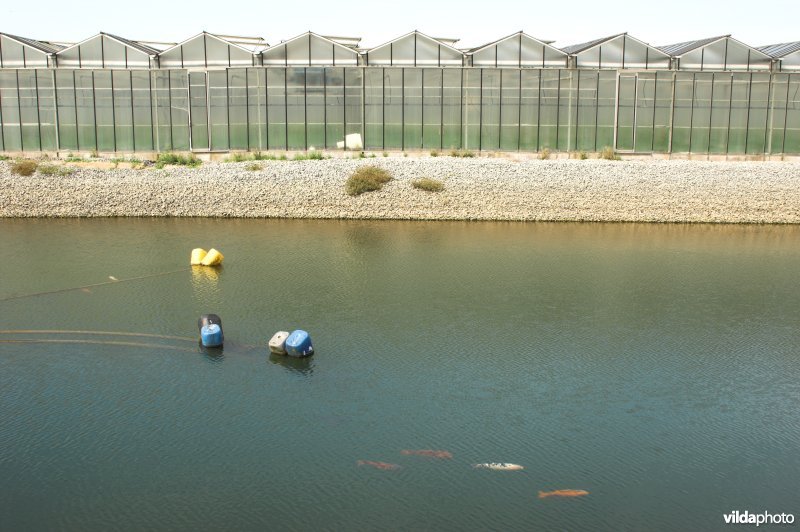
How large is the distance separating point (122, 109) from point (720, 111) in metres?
44.9

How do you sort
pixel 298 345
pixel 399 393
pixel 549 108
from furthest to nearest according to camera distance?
pixel 549 108 < pixel 298 345 < pixel 399 393

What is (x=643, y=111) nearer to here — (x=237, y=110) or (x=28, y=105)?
(x=237, y=110)

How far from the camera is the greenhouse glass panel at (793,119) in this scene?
59.1m

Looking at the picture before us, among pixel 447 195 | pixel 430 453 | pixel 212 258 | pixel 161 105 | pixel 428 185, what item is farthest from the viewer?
pixel 161 105

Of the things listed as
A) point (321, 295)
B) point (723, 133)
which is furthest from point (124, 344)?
point (723, 133)

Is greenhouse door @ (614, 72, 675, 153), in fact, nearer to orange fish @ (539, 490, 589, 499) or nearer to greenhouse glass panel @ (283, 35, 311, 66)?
greenhouse glass panel @ (283, 35, 311, 66)

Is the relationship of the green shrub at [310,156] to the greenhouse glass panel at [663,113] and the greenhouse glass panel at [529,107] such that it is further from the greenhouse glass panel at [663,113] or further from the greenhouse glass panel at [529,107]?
the greenhouse glass panel at [663,113]

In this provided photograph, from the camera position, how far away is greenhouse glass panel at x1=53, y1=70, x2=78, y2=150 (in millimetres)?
59656

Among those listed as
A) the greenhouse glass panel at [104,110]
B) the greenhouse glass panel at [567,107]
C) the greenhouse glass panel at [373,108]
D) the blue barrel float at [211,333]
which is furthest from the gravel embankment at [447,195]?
the blue barrel float at [211,333]

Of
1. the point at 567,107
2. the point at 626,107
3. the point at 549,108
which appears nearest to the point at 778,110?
the point at 626,107

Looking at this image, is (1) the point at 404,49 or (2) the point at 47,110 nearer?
(1) the point at 404,49

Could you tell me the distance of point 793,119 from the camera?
195 ft

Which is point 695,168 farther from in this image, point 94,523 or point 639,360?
point 94,523

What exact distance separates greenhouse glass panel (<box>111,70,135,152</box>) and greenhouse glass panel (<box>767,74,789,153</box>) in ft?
158
